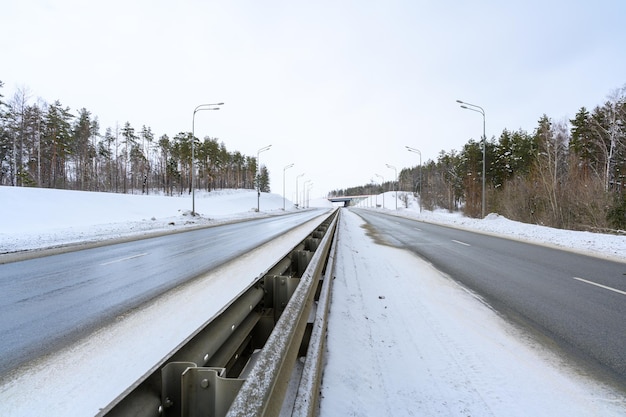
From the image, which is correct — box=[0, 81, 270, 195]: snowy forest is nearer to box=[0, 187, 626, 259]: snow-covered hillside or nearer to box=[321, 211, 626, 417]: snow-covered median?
box=[0, 187, 626, 259]: snow-covered hillside

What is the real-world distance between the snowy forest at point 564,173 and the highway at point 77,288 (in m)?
23.1

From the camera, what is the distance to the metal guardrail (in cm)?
134

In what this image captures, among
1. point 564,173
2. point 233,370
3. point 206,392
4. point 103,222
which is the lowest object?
point 103,222

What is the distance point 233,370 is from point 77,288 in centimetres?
505

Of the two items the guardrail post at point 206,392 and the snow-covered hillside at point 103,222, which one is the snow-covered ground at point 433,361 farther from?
the snow-covered hillside at point 103,222

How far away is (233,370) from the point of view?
2447 millimetres

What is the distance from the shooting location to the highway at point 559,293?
3.55 m

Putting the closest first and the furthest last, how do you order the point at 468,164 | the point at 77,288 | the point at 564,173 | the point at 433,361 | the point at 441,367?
the point at 441,367 → the point at 433,361 → the point at 77,288 → the point at 564,173 → the point at 468,164

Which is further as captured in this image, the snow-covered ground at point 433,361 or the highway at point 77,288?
the highway at point 77,288

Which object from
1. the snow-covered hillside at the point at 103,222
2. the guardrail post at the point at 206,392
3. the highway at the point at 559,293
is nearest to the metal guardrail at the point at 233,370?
the guardrail post at the point at 206,392

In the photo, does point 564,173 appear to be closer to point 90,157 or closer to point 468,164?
point 468,164

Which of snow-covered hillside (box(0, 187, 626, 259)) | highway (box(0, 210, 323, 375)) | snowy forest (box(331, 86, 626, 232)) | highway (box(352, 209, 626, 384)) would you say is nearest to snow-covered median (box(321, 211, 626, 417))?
highway (box(352, 209, 626, 384))

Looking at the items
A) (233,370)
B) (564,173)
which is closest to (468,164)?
(564,173)

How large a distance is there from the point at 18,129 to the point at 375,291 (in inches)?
2282
